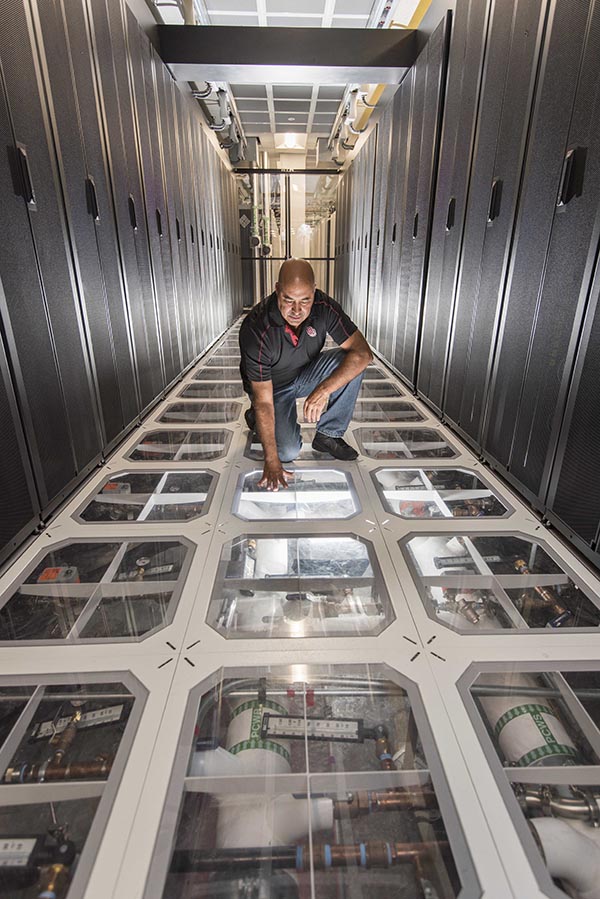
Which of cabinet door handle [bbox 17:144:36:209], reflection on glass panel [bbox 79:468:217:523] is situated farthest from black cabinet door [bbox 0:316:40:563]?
cabinet door handle [bbox 17:144:36:209]

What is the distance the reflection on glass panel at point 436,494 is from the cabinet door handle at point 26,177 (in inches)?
78.2

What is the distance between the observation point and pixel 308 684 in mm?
1305

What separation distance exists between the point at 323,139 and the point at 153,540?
10.7m

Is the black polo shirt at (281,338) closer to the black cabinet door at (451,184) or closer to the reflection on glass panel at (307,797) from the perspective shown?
the black cabinet door at (451,184)

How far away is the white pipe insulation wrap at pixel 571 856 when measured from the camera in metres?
0.90

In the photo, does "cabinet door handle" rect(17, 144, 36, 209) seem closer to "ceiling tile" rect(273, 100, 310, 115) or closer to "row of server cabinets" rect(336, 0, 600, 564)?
"row of server cabinets" rect(336, 0, 600, 564)

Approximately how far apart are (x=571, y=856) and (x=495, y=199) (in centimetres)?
278

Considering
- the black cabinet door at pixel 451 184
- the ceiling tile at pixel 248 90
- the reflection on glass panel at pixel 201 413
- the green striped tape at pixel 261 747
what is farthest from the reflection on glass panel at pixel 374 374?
the ceiling tile at pixel 248 90

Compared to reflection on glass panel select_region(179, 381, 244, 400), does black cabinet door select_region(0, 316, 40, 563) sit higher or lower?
lower

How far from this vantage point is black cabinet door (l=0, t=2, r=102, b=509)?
1908 millimetres

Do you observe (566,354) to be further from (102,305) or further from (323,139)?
(323,139)

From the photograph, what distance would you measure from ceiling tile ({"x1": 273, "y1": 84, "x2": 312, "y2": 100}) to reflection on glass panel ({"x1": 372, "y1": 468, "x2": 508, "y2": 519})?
23.0ft

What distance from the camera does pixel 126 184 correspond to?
3303mm

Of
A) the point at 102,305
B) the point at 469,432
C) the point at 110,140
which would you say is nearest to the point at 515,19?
the point at 469,432
